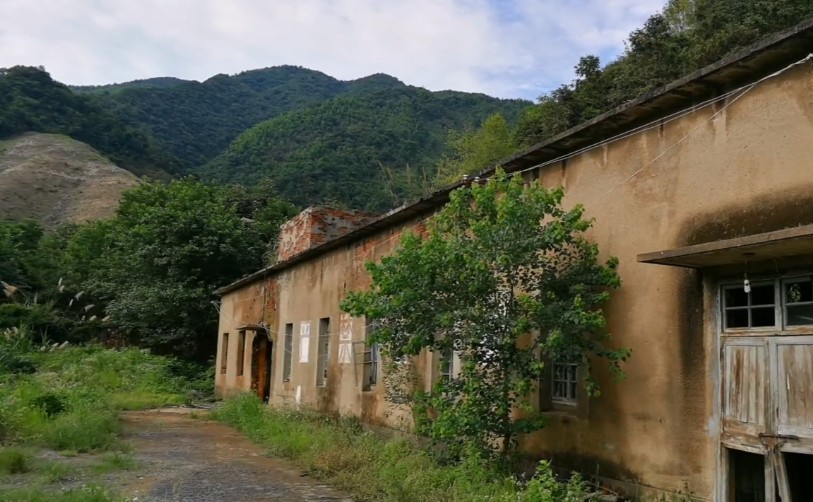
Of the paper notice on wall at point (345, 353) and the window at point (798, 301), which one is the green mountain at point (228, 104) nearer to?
the paper notice on wall at point (345, 353)

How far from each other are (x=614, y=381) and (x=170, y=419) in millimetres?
13371

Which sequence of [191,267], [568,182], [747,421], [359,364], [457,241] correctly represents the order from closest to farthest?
[747,421] → [457,241] → [568,182] → [359,364] → [191,267]

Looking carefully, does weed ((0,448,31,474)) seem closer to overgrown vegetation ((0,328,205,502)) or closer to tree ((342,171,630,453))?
overgrown vegetation ((0,328,205,502))

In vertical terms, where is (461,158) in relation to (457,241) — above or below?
above

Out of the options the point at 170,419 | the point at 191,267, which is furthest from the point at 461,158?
the point at 170,419

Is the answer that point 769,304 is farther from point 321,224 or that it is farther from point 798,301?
point 321,224

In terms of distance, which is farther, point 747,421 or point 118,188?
point 118,188

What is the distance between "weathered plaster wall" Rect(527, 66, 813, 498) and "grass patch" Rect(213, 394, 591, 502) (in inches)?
30.3

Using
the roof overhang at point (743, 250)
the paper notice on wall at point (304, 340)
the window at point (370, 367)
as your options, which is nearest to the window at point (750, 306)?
the roof overhang at point (743, 250)

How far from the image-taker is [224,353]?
23.1 metres

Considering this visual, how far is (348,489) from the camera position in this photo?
26.7 feet

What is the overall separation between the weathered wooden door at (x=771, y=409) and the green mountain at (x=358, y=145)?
29.8 metres

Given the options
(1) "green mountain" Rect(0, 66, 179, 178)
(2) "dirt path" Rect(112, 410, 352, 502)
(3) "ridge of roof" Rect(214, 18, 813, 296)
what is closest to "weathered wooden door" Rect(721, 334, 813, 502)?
(3) "ridge of roof" Rect(214, 18, 813, 296)

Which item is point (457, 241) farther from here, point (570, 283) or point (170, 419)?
point (170, 419)
